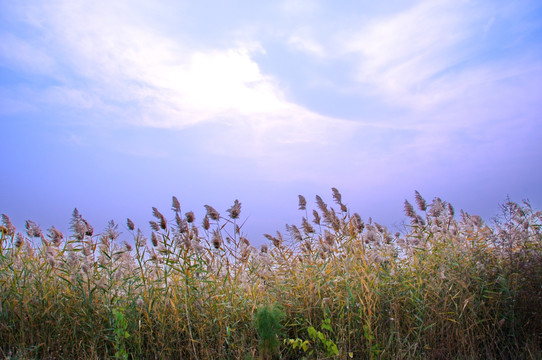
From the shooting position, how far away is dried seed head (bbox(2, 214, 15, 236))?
6.36 metres

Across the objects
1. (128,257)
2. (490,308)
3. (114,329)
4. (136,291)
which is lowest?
(490,308)

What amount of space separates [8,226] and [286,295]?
4102 mm

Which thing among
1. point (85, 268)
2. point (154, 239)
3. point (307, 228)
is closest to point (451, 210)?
point (307, 228)

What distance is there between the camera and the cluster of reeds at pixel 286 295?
194 inches

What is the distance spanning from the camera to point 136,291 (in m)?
5.41

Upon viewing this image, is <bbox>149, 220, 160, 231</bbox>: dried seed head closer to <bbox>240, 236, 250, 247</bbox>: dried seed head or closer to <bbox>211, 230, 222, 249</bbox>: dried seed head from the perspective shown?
<bbox>211, 230, 222, 249</bbox>: dried seed head

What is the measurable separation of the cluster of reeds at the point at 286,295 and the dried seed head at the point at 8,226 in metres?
0.31

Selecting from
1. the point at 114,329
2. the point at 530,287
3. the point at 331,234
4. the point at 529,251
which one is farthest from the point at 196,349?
the point at 529,251

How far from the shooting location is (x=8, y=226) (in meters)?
6.43

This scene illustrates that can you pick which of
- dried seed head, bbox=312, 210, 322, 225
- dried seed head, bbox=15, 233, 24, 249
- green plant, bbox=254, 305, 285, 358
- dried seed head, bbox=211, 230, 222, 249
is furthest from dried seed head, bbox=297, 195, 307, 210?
dried seed head, bbox=15, 233, 24, 249

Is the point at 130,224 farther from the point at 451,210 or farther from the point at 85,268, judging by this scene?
the point at 451,210

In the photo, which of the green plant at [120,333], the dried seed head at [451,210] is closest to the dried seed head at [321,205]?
the dried seed head at [451,210]

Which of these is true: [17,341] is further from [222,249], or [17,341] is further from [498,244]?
[498,244]

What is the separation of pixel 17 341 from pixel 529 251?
642cm
